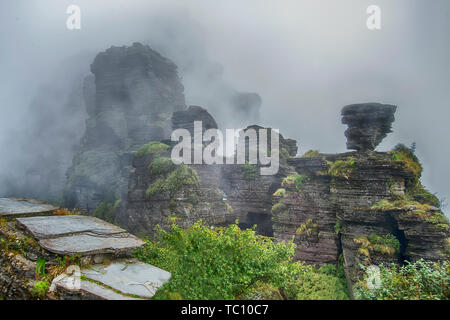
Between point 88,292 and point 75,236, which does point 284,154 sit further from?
point 88,292

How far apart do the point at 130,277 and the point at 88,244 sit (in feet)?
2.89

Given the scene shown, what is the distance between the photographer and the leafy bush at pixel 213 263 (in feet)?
11.7

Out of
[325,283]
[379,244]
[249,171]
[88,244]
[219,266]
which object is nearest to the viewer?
[88,244]

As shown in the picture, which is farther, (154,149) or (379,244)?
(154,149)

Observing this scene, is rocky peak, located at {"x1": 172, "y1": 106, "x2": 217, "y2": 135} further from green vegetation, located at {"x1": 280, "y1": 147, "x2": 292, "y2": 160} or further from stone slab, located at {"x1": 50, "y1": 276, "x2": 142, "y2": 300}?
stone slab, located at {"x1": 50, "y1": 276, "x2": 142, "y2": 300}

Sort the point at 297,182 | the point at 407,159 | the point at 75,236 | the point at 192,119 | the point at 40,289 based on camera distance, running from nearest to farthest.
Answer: the point at 40,289
the point at 75,236
the point at 407,159
the point at 297,182
the point at 192,119

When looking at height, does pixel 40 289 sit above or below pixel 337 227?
above

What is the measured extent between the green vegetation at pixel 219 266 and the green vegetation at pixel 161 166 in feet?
38.0

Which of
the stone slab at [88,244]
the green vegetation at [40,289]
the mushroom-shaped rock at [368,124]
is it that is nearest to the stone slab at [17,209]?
the stone slab at [88,244]

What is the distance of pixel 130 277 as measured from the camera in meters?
3.32

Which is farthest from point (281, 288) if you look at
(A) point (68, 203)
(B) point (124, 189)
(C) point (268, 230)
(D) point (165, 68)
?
(D) point (165, 68)

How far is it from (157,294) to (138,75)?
5233cm

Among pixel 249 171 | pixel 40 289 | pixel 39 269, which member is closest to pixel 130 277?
pixel 40 289

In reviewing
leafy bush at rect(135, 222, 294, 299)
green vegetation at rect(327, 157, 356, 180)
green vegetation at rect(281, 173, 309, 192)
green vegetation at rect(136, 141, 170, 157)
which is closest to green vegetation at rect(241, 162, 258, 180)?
green vegetation at rect(281, 173, 309, 192)
